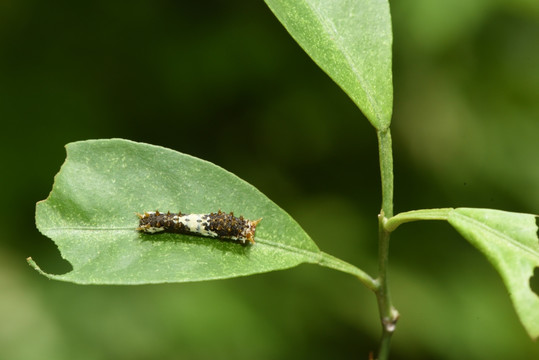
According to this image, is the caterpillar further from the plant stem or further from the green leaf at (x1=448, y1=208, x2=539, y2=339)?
the green leaf at (x1=448, y1=208, x2=539, y2=339)

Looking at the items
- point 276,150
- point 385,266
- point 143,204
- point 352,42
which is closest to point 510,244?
point 385,266

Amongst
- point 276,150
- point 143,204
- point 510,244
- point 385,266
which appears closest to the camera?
point 510,244

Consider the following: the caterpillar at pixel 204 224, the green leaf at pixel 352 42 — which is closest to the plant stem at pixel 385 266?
the green leaf at pixel 352 42

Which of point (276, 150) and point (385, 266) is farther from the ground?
point (276, 150)

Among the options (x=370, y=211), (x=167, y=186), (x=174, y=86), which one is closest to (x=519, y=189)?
(x=370, y=211)

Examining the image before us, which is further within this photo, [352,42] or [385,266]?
[352,42]

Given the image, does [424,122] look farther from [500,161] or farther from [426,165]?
[500,161]

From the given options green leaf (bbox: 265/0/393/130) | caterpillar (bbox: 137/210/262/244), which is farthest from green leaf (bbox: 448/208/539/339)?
caterpillar (bbox: 137/210/262/244)

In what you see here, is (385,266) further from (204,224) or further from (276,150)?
(276,150)
